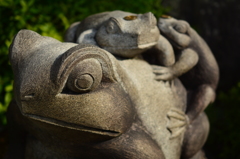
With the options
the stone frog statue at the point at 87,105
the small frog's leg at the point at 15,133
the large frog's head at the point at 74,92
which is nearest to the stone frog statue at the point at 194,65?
the stone frog statue at the point at 87,105

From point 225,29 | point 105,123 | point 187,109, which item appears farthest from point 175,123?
point 225,29

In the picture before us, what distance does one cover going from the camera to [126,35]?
1409mm

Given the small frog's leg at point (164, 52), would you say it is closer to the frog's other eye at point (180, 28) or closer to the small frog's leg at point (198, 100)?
the frog's other eye at point (180, 28)

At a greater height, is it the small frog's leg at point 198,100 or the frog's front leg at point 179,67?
the frog's front leg at point 179,67

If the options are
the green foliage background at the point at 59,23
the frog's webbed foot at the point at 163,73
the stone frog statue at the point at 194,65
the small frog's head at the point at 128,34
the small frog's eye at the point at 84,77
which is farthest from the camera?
the green foliage background at the point at 59,23

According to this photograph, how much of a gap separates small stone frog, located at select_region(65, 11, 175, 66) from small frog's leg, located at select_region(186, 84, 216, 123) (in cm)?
40

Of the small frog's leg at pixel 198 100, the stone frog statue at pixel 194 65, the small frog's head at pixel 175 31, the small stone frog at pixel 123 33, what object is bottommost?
the small frog's leg at pixel 198 100

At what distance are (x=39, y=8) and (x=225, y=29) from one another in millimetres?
2250

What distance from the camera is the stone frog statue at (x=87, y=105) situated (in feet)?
3.66

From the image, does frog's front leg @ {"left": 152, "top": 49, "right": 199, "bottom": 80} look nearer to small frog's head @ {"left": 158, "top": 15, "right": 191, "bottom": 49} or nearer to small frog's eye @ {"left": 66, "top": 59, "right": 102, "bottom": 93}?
small frog's head @ {"left": 158, "top": 15, "right": 191, "bottom": 49}

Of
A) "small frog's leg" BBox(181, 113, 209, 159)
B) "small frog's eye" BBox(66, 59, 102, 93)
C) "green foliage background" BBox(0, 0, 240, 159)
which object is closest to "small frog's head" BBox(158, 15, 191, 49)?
"small frog's leg" BBox(181, 113, 209, 159)

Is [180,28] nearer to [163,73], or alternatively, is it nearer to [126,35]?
[163,73]

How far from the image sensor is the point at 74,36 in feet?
5.48

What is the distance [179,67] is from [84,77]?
0.68 m
